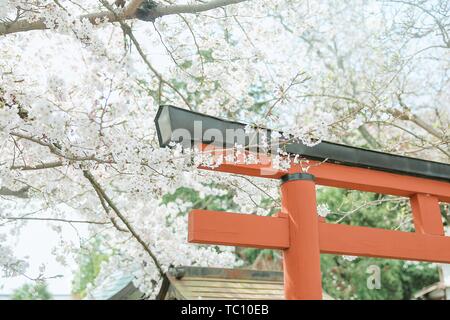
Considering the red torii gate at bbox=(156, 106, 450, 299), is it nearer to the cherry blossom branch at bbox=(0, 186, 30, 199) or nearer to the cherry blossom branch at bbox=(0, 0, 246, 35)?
the cherry blossom branch at bbox=(0, 0, 246, 35)

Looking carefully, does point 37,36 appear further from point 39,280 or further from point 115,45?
point 39,280

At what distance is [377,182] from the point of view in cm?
344

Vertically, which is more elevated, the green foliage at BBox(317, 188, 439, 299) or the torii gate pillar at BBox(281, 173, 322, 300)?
the green foliage at BBox(317, 188, 439, 299)

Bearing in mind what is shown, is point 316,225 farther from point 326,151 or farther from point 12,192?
point 12,192

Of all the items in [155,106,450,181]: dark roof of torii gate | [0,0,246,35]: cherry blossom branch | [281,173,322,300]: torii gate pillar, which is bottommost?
[281,173,322,300]: torii gate pillar

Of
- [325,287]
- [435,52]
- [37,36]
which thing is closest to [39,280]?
[37,36]

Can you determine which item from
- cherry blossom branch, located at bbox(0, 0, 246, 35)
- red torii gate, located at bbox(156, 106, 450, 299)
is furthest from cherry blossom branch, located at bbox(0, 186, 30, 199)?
red torii gate, located at bbox(156, 106, 450, 299)

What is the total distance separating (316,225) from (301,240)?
0.16 metres

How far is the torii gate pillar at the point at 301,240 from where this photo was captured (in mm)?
2854

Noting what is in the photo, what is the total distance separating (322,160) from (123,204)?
2.69 metres

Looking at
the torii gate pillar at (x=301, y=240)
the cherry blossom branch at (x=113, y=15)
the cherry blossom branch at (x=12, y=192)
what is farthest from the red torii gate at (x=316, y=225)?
the cherry blossom branch at (x=12, y=192)

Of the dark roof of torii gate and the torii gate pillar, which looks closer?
the dark roof of torii gate

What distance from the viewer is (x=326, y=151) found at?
3.22m

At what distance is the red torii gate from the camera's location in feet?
9.12
